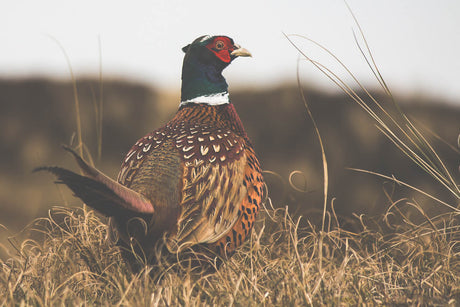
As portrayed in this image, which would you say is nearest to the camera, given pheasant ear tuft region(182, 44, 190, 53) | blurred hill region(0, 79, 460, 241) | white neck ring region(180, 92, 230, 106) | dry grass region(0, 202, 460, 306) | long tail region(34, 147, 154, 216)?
long tail region(34, 147, 154, 216)

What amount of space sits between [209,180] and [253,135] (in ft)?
14.7

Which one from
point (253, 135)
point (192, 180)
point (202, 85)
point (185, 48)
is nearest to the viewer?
point (192, 180)

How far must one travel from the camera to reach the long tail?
2.05m

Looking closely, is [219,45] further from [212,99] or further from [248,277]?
[248,277]

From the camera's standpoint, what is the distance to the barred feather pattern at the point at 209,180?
8.11ft

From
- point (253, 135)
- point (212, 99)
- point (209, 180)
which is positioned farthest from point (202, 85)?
point (253, 135)

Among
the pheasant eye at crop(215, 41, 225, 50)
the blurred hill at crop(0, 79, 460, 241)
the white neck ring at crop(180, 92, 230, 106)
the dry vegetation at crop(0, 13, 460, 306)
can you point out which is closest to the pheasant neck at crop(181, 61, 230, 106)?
the white neck ring at crop(180, 92, 230, 106)

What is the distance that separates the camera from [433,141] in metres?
6.61

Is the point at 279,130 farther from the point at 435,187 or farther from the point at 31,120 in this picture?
the point at 31,120

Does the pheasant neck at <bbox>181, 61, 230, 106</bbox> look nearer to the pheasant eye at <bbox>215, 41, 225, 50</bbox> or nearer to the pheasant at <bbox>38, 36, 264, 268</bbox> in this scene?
the pheasant at <bbox>38, 36, 264, 268</bbox>

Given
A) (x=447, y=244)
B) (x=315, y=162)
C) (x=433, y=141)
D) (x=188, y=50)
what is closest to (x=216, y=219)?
(x=188, y=50)

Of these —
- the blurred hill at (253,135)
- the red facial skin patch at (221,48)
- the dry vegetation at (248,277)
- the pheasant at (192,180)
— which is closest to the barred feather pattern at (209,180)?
the pheasant at (192,180)

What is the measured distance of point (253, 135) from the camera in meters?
6.99

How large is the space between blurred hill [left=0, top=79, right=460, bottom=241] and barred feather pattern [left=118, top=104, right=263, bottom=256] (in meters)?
3.60
